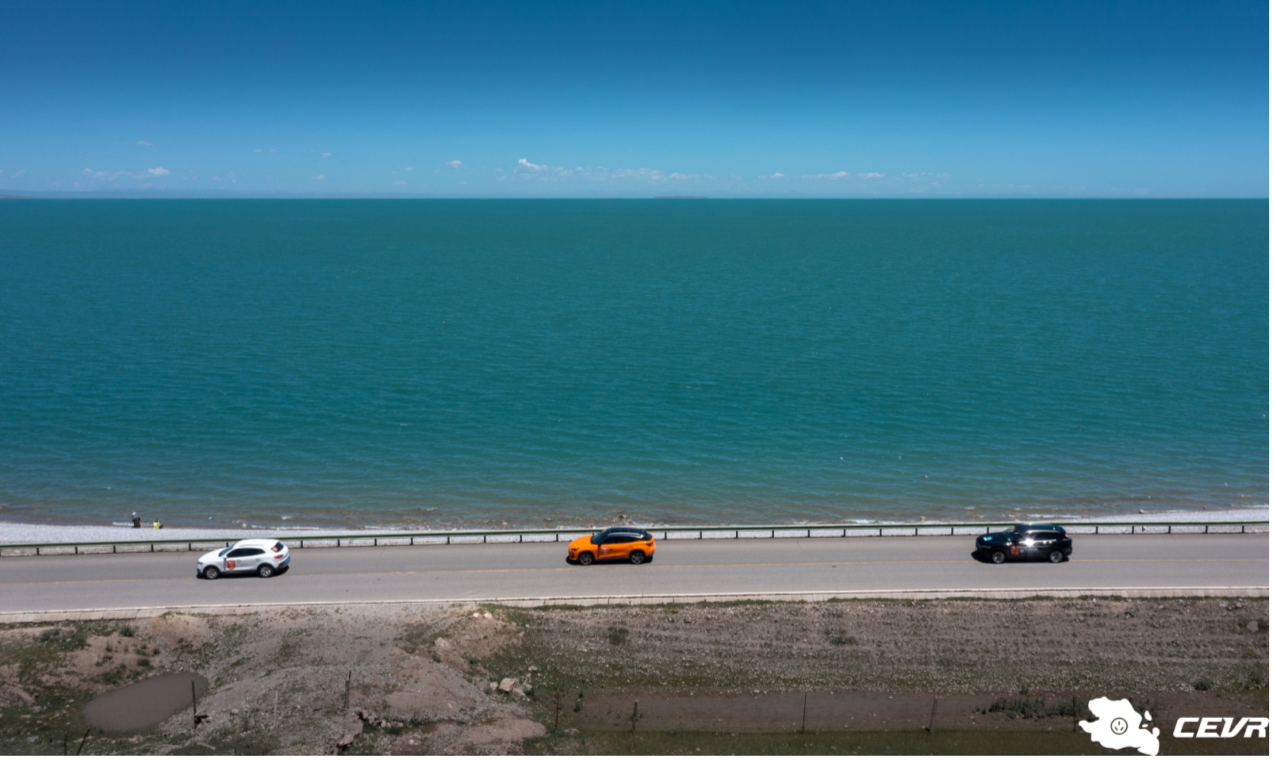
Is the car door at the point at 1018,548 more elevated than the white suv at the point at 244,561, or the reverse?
the car door at the point at 1018,548

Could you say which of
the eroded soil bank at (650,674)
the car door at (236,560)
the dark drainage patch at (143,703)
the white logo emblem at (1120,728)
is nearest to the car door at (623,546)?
the eroded soil bank at (650,674)

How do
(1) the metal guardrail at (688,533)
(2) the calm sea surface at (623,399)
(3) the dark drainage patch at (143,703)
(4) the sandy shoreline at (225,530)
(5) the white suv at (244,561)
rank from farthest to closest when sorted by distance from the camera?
(2) the calm sea surface at (623,399), (4) the sandy shoreline at (225,530), (1) the metal guardrail at (688,533), (5) the white suv at (244,561), (3) the dark drainage patch at (143,703)

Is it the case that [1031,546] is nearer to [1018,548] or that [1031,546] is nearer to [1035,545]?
[1035,545]

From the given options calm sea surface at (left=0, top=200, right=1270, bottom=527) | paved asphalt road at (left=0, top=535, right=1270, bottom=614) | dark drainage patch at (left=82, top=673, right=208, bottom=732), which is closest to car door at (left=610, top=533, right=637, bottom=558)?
paved asphalt road at (left=0, top=535, right=1270, bottom=614)

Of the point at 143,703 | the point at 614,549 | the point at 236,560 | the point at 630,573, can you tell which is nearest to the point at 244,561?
the point at 236,560

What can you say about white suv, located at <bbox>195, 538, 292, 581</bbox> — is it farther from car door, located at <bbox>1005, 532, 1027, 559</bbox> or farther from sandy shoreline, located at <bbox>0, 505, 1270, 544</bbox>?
car door, located at <bbox>1005, 532, 1027, 559</bbox>

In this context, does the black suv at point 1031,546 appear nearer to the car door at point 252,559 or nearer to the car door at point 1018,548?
the car door at point 1018,548
